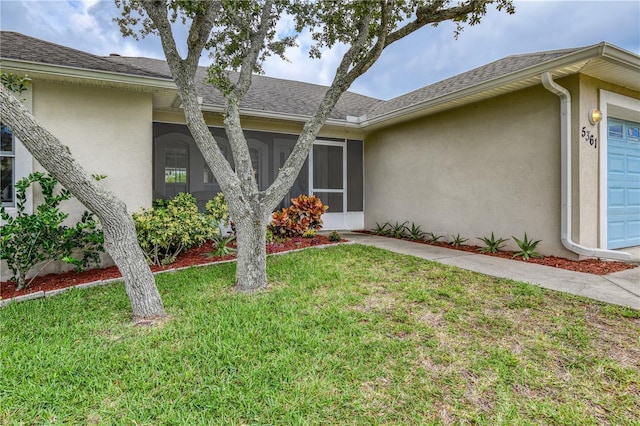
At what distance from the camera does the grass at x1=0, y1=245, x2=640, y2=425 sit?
7.31 ft

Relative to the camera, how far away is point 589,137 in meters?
5.81

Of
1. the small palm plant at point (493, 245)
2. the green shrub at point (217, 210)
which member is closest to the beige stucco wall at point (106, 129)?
the green shrub at point (217, 210)

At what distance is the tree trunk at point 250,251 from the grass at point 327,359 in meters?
0.22

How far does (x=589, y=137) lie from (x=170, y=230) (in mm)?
7467

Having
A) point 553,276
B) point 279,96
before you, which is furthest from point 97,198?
point 279,96

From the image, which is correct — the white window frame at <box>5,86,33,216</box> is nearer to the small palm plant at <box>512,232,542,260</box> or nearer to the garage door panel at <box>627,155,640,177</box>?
the small palm plant at <box>512,232,542,260</box>

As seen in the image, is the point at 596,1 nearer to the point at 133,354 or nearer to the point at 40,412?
the point at 133,354

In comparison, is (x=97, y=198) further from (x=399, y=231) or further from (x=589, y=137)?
(x=589, y=137)

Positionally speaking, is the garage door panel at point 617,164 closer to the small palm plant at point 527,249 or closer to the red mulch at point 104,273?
the small palm plant at point 527,249

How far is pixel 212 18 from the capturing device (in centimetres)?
429

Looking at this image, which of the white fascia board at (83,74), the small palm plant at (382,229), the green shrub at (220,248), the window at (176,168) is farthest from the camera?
the small palm plant at (382,229)

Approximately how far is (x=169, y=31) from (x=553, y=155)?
257 inches

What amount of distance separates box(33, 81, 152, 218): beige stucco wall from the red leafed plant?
267 centimetres

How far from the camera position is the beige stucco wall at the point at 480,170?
6152 mm
